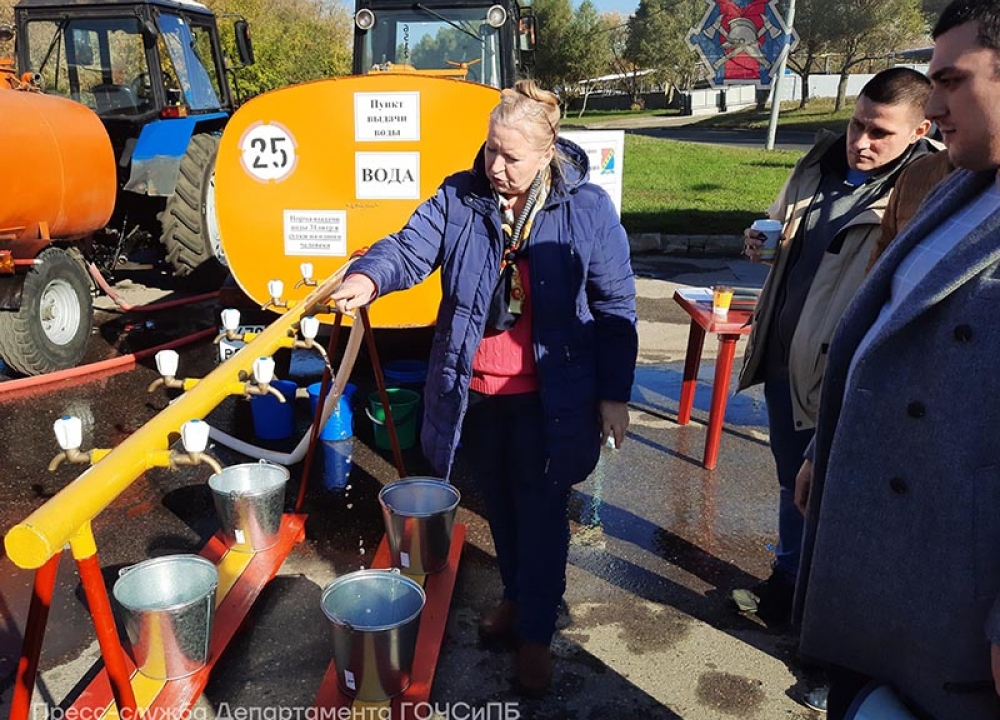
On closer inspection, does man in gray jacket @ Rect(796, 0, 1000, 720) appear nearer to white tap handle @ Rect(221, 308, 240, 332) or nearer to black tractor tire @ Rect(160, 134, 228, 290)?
white tap handle @ Rect(221, 308, 240, 332)

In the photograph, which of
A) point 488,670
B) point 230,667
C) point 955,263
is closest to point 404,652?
point 488,670

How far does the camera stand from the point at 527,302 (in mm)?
2285

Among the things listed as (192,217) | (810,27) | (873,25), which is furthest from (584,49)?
(192,217)

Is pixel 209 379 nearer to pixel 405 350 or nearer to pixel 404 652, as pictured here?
pixel 404 652

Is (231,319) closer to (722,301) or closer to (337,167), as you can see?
(337,167)

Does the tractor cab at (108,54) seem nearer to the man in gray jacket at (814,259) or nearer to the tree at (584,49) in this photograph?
the man in gray jacket at (814,259)

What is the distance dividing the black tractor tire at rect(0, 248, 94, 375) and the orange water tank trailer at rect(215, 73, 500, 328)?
4.96 feet

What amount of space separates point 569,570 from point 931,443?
6.97ft

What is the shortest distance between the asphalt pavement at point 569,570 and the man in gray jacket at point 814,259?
32 cm

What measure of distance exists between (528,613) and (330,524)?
1365 millimetres

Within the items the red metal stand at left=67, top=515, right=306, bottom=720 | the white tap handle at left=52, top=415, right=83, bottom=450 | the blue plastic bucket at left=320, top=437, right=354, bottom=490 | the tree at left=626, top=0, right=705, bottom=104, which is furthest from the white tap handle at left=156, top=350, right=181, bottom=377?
Result: the tree at left=626, top=0, right=705, bottom=104

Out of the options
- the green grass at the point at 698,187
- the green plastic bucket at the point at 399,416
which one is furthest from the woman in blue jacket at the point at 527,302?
the green grass at the point at 698,187

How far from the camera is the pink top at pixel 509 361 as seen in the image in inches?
91.6

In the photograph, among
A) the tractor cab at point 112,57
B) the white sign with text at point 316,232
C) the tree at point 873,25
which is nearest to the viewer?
the white sign with text at point 316,232
